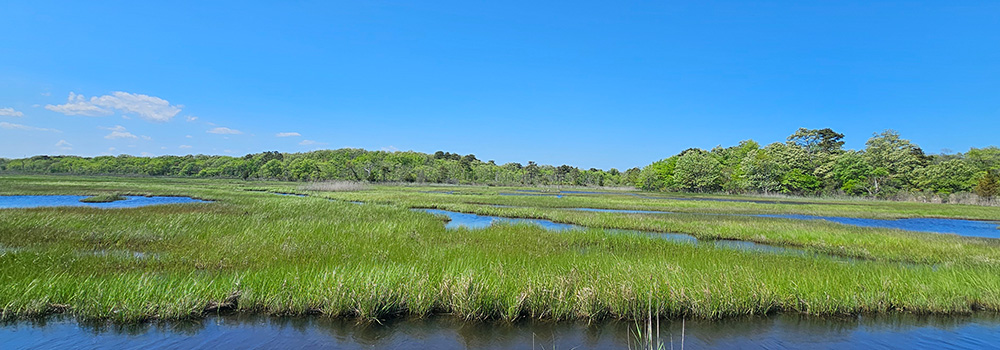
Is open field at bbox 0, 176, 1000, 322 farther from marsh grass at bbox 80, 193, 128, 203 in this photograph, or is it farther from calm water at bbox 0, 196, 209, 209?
marsh grass at bbox 80, 193, 128, 203

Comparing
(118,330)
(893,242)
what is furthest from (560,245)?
(893,242)

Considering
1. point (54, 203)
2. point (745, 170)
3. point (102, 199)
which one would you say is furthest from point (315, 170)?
point (745, 170)

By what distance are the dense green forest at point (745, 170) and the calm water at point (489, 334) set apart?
6257 cm

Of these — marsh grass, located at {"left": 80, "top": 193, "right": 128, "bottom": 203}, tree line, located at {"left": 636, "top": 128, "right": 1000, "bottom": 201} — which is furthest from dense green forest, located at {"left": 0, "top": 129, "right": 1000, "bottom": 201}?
marsh grass, located at {"left": 80, "top": 193, "right": 128, "bottom": 203}

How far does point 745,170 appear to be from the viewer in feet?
247

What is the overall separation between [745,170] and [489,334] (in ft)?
273

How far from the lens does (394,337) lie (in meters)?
6.53

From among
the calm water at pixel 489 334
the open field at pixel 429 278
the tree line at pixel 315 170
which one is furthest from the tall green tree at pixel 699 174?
the calm water at pixel 489 334

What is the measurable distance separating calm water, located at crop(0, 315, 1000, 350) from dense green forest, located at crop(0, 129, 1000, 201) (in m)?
62.6

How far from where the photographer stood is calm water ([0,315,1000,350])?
6031mm

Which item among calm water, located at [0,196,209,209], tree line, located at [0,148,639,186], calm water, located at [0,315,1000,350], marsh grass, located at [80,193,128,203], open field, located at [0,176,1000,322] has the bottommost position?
calm water, located at [0,315,1000,350]

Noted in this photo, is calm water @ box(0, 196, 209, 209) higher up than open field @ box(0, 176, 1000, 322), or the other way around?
open field @ box(0, 176, 1000, 322)

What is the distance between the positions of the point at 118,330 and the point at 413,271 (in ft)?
15.4

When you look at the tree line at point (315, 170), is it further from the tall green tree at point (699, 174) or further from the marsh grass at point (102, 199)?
the marsh grass at point (102, 199)
